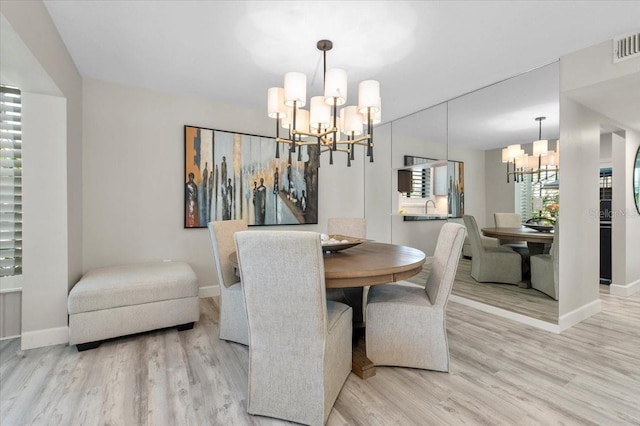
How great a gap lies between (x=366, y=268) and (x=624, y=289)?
158 inches

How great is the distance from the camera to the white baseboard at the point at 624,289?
363cm

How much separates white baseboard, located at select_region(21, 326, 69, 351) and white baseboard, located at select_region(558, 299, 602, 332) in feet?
13.6

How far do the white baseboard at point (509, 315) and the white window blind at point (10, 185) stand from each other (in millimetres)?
4274

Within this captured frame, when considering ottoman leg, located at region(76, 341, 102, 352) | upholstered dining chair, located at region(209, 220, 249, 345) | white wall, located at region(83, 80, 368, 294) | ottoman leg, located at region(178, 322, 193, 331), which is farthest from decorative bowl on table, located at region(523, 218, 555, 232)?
ottoman leg, located at region(76, 341, 102, 352)

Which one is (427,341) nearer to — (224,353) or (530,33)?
(224,353)

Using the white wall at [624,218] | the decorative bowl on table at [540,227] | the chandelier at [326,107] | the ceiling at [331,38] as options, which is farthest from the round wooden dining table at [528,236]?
the chandelier at [326,107]

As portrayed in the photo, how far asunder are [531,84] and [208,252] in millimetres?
3789

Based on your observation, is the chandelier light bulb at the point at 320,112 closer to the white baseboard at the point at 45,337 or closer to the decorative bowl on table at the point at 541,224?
the decorative bowl on table at the point at 541,224

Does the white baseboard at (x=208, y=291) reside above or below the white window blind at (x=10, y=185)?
below

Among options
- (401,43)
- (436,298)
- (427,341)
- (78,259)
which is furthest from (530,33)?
(78,259)

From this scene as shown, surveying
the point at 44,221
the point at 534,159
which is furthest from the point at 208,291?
the point at 534,159

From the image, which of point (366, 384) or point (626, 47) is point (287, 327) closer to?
point (366, 384)

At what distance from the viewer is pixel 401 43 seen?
232 centimetres

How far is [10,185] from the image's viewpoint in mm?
2486
